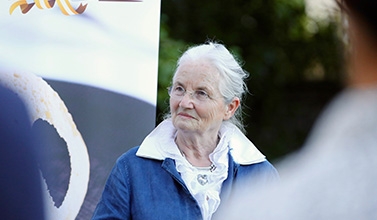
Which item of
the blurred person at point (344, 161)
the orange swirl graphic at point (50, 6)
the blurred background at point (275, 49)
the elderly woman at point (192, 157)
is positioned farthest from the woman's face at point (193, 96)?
the blurred background at point (275, 49)

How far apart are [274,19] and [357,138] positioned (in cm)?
626

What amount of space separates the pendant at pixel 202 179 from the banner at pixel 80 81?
354 millimetres

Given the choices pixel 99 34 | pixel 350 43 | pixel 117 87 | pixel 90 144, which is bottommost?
pixel 90 144

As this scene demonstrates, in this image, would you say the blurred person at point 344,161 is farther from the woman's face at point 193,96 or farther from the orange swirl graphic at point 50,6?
the orange swirl graphic at point 50,6

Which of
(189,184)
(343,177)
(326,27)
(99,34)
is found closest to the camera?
(343,177)

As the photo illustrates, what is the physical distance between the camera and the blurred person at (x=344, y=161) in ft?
3.45

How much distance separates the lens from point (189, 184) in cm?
289

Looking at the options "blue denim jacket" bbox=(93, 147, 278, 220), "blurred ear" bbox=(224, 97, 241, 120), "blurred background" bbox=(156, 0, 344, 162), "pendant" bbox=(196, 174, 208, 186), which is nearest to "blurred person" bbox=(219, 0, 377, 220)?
"blue denim jacket" bbox=(93, 147, 278, 220)

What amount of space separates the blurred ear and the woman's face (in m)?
0.11

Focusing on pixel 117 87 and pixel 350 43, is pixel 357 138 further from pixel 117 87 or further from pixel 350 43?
pixel 117 87

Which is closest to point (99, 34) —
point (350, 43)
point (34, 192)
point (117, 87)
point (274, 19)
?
point (117, 87)

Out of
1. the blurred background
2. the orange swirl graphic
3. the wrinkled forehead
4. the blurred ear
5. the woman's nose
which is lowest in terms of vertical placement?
the blurred background

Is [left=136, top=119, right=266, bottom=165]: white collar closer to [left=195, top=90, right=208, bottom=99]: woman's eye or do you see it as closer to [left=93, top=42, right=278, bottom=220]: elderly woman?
[left=93, top=42, right=278, bottom=220]: elderly woman

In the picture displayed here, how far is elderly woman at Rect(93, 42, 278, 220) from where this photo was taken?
2.83 metres
